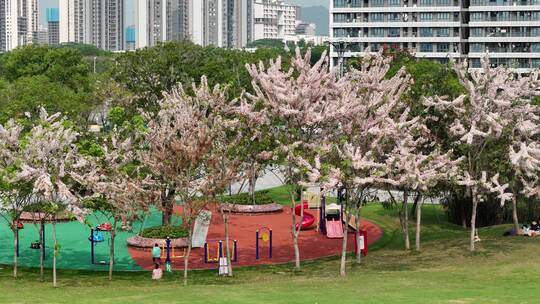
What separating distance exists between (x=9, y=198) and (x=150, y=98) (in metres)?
34.1

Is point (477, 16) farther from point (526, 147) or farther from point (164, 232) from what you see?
point (526, 147)

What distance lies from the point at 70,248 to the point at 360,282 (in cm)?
1955

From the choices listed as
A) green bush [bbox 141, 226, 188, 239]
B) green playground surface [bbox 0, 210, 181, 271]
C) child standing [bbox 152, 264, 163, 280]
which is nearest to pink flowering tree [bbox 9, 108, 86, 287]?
green playground surface [bbox 0, 210, 181, 271]

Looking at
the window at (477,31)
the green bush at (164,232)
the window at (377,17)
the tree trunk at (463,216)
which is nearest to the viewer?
the green bush at (164,232)

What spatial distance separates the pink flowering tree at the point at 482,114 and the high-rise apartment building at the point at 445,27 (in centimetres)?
8642

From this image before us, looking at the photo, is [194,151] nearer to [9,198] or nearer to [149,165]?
[149,165]

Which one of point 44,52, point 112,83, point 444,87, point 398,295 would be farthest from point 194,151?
point 44,52

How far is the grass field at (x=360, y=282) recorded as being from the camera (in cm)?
2847

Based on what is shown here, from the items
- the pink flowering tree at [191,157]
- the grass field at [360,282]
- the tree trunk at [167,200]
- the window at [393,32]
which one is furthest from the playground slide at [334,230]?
the window at [393,32]

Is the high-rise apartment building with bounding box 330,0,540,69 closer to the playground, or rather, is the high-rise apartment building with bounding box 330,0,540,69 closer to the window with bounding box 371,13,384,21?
the window with bounding box 371,13,384,21

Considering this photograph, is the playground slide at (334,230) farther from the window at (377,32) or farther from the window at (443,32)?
the window at (377,32)

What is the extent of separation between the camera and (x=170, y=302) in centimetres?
2781

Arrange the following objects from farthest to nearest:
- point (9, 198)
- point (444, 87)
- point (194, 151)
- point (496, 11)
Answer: point (496, 11)
point (444, 87)
point (9, 198)
point (194, 151)

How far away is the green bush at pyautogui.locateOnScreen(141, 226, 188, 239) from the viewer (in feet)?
154
